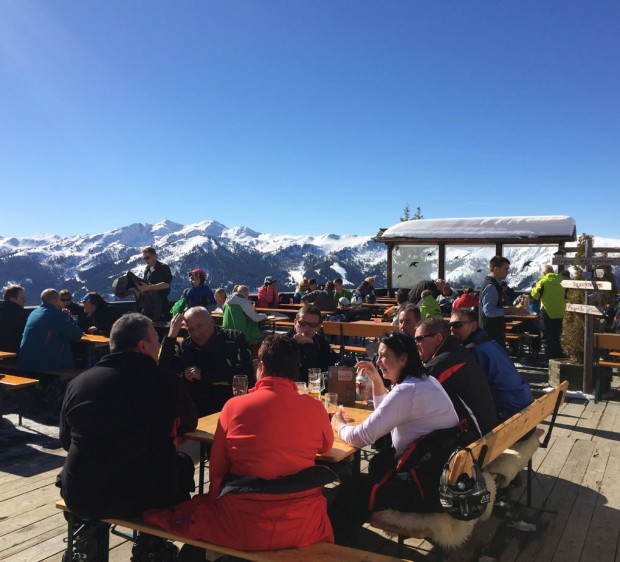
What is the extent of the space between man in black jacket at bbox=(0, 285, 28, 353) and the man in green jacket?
24.0 feet

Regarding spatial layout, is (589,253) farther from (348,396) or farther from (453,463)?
(453,463)

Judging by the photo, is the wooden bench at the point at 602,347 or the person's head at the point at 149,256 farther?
the person's head at the point at 149,256

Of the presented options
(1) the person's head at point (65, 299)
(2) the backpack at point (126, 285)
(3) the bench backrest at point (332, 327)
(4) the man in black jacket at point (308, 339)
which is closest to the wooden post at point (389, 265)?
(3) the bench backrest at point (332, 327)

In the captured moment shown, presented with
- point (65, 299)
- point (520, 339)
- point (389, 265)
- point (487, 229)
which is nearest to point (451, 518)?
point (65, 299)

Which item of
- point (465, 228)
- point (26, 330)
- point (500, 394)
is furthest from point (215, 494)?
point (465, 228)

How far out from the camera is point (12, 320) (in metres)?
6.96

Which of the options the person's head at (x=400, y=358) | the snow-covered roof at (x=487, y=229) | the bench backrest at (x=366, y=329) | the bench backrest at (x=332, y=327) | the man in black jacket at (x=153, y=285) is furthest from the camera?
the snow-covered roof at (x=487, y=229)

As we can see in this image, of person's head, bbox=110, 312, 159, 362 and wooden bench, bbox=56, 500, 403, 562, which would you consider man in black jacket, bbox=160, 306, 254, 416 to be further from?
wooden bench, bbox=56, 500, 403, 562

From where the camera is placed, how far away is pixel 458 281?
15.7 m

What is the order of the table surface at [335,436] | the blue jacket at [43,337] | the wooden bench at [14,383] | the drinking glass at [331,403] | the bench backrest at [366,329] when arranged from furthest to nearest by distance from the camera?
the bench backrest at [366,329]
the blue jacket at [43,337]
the wooden bench at [14,383]
the drinking glass at [331,403]
the table surface at [335,436]

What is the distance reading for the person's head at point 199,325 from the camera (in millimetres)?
4195

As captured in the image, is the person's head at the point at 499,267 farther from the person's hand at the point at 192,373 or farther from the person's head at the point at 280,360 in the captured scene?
the person's head at the point at 280,360

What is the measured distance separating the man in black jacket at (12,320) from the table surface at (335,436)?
15.2 feet

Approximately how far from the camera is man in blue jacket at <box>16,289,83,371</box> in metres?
6.36
